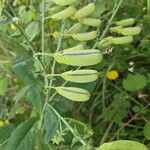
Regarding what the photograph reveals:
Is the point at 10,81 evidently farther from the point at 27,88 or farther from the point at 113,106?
the point at 27,88

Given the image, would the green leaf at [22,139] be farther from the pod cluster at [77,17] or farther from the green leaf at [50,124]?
the pod cluster at [77,17]

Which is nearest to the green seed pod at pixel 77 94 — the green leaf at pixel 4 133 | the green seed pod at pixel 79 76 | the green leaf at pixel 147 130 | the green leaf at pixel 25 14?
the green seed pod at pixel 79 76

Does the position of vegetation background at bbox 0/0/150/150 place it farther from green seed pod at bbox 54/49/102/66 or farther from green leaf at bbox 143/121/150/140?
green seed pod at bbox 54/49/102/66

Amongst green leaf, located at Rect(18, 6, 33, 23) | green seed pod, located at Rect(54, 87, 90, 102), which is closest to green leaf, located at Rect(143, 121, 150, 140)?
green leaf, located at Rect(18, 6, 33, 23)

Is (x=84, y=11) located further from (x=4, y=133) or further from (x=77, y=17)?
(x=4, y=133)

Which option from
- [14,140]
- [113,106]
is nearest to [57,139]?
[14,140]

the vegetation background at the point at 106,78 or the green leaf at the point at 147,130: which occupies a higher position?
the vegetation background at the point at 106,78
